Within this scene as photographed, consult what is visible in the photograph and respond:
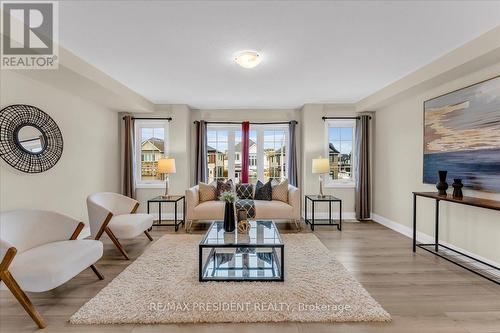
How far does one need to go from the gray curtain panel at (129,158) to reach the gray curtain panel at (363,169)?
4803 mm

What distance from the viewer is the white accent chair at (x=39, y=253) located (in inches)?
80.4

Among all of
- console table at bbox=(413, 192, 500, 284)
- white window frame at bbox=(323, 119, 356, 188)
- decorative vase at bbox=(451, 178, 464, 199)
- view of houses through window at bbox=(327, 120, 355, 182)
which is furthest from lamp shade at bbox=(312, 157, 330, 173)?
decorative vase at bbox=(451, 178, 464, 199)

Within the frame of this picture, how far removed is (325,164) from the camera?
5125 mm

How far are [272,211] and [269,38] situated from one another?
9.71 ft

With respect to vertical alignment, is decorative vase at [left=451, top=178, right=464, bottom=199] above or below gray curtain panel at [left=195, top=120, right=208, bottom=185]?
below

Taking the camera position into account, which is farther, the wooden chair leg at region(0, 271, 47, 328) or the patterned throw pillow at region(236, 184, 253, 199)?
the patterned throw pillow at region(236, 184, 253, 199)

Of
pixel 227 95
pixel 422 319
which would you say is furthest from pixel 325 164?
pixel 422 319

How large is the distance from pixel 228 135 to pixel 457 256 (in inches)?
181

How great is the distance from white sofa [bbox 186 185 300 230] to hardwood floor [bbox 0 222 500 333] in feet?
3.59

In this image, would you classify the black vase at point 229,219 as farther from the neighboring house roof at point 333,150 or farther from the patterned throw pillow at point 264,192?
the neighboring house roof at point 333,150

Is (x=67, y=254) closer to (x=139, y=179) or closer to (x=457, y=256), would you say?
(x=139, y=179)

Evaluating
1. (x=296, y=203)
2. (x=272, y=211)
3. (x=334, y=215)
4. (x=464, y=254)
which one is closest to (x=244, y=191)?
(x=272, y=211)

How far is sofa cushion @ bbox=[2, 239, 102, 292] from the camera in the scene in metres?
2.06

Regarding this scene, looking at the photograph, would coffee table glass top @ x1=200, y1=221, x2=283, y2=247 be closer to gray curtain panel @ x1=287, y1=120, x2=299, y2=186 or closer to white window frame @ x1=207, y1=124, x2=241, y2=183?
gray curtain panel @ x1=287, y1=120, x2=299, y2=186
